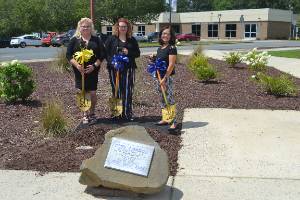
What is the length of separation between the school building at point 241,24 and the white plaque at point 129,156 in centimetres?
6508

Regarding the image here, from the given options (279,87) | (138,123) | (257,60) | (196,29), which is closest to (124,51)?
(138,123)

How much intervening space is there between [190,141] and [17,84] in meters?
4.08

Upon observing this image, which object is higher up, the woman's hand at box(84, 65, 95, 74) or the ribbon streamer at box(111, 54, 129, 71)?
the ribbon streamer at box(111, 54, 129, 71)

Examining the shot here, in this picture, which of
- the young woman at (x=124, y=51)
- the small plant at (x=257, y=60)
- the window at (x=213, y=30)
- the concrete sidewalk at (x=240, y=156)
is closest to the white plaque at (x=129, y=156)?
the concrete sidewalk at (x=240, y=156)

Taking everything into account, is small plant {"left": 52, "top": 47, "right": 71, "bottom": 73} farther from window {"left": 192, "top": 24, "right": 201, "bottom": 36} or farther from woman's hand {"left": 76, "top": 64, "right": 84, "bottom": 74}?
window {"left": 192, "top": 24, "right": 201, "bottom": 36}

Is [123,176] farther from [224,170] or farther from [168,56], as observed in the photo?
[168,56]

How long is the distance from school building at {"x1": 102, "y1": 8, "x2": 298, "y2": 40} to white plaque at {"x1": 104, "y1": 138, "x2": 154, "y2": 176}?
65077 mm

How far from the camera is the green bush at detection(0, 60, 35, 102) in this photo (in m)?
9.44

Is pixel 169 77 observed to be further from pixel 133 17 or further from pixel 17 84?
pixel 133 17

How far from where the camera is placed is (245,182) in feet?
17.5

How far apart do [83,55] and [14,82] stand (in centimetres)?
287

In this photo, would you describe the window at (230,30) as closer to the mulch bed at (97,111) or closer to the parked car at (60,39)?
the parked car at (60,39)

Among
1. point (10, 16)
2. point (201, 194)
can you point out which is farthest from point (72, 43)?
point (10, 16)

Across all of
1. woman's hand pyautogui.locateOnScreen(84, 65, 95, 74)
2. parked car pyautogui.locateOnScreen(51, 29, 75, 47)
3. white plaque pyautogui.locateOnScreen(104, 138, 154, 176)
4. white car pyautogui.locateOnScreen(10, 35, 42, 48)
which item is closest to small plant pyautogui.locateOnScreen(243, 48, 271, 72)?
woman's hand pyautogui.locateOnScreen(84, 65, 95, 74)
